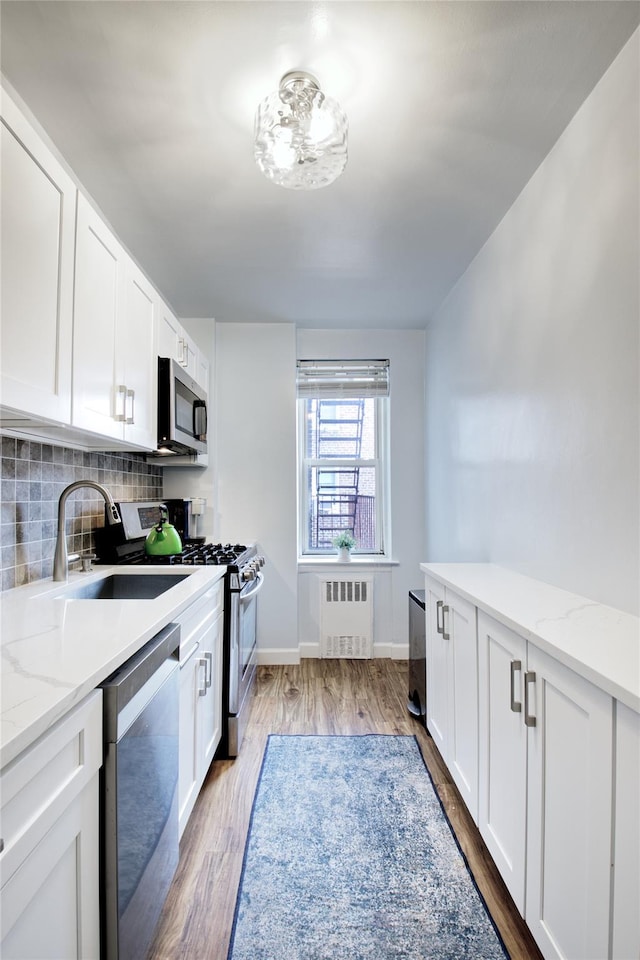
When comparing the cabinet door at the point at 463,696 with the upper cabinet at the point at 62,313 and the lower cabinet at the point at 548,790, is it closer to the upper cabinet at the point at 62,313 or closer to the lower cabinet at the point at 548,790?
the lower cabinet at the point at 548,790

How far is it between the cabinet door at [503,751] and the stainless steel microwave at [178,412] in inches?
63.0

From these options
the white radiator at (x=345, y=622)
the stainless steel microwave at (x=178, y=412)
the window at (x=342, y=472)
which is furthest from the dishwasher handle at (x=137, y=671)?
the window at (x=342, y=472)

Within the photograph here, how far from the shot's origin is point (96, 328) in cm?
152

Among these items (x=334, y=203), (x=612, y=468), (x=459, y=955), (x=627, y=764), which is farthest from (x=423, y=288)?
(x=459, y=955)

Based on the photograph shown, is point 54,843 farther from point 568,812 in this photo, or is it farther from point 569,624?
point 569,624

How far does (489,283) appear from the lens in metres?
2.22

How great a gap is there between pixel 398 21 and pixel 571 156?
72 cm

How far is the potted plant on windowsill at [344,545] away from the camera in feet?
11.5

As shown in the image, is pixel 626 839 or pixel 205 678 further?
pixel 205 678

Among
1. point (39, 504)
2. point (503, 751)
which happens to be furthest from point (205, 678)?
point (503, 751)

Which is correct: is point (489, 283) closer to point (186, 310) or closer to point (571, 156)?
point (571, 156)

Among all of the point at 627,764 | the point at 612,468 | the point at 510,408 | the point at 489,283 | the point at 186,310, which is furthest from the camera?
the point at 186,310

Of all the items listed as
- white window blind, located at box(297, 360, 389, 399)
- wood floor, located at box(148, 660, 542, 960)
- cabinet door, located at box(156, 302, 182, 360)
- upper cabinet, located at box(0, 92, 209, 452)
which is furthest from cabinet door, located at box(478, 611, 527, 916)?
white window blind, located at box(297, 360, 389, 399)

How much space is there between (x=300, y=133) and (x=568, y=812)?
74.7 inches
